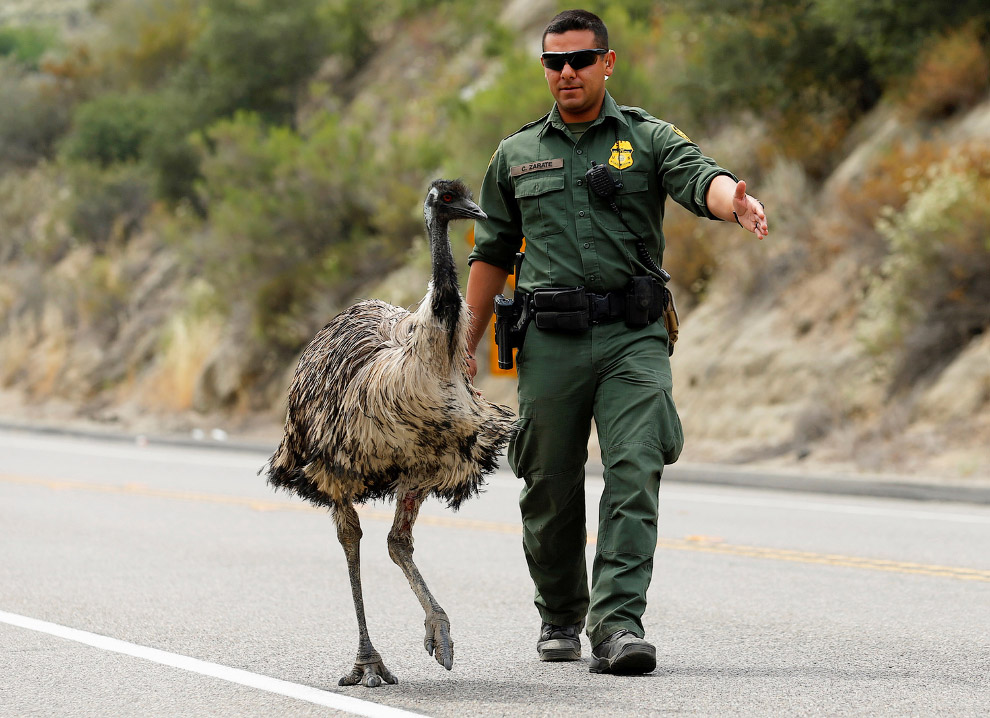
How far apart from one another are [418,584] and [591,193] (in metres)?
1.73

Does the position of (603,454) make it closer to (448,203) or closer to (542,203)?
(542,203)

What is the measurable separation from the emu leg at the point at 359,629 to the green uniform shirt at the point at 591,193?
48.5 inches

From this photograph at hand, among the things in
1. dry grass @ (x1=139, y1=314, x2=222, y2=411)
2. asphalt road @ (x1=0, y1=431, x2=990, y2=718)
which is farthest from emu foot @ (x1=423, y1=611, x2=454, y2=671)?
dry grass @ (x1=139, y1=314, x2=222, y2=411)

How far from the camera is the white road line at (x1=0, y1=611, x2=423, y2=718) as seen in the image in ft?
16.9

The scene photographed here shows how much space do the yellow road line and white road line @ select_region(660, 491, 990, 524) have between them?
198 centimetres

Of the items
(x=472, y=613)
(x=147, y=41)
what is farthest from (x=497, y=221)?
(x=147, y=41)

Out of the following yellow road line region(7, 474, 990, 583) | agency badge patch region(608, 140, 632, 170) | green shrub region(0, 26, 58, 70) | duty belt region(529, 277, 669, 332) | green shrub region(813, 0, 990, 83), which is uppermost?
green shrub region(0, 26, 58, 70)

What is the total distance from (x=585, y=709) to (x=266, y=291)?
2009cm

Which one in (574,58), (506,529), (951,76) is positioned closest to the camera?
(574,58)

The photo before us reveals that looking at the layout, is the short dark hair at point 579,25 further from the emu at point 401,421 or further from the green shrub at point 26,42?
the green shrub at point 26,42

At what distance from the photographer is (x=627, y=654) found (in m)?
5.41

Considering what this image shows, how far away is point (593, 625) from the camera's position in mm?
5602

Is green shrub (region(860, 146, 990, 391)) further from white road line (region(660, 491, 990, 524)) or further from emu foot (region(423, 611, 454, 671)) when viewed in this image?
emu foot (region(423, 611, 454, 671))

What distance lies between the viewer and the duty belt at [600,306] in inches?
226
